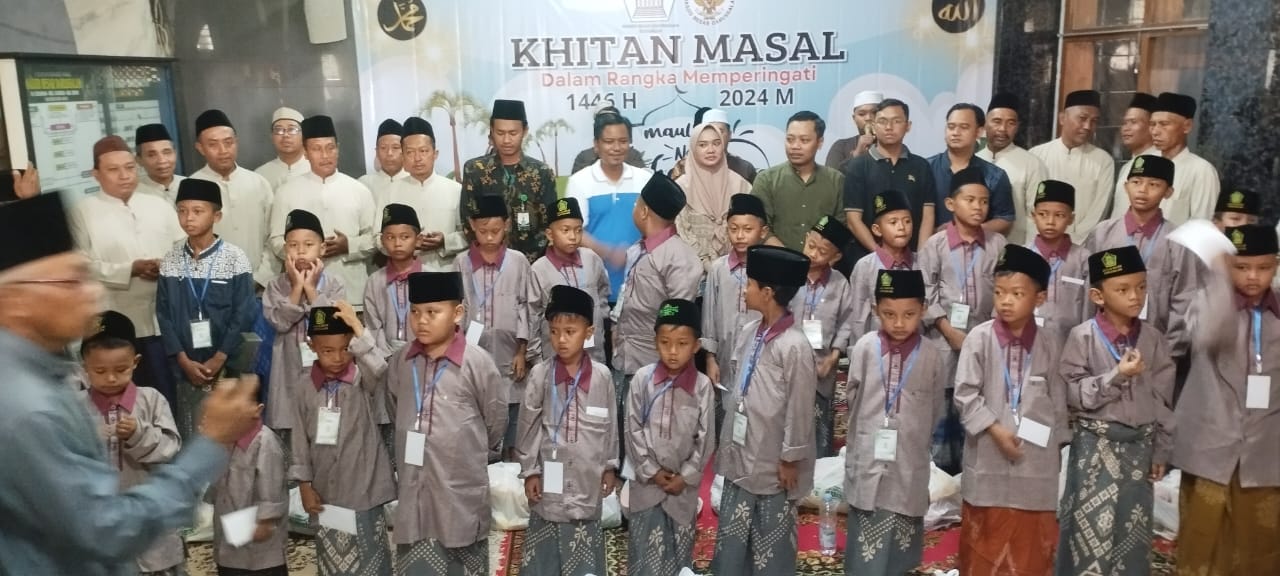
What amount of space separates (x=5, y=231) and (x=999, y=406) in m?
3.02

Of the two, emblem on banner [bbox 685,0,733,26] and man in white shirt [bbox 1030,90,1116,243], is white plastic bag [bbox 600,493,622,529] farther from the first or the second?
emblem on banner [bbox 685,0,733,26]

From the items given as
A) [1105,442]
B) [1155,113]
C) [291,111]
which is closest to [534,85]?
[291,111]

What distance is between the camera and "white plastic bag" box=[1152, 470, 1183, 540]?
421 centimetres

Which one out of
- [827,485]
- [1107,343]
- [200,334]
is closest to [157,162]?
[200,334]

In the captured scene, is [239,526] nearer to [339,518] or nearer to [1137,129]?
[339,518]

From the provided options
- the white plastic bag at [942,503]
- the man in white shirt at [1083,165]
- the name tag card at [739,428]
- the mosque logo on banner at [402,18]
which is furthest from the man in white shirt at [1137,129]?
the mosque logo on banner at [402,18]

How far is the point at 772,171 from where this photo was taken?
206 inches

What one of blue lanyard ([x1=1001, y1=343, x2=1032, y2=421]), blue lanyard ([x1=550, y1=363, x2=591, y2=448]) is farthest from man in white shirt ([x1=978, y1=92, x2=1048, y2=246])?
blue lanyard ([x1=550, y1=363, x2=591, y2=448])

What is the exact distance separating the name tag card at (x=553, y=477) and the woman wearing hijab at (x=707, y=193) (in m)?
1.97

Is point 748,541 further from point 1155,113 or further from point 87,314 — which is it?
point 1155,113

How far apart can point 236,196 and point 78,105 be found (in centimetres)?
122

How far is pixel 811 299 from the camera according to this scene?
4.42 metres

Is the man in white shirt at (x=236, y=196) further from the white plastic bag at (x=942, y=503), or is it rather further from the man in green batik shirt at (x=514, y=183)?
the white plastic bag at (x=942, y=503)

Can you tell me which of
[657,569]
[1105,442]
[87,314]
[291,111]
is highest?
[291,111]
